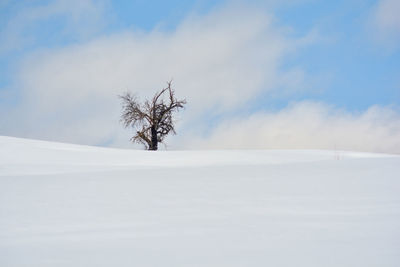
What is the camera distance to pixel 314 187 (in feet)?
11.2

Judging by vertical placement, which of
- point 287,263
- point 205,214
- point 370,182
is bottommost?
point 287,263

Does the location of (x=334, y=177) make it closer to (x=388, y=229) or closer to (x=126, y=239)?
(x=388, y=229)

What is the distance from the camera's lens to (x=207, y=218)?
2.39 m

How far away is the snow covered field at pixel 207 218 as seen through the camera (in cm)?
167

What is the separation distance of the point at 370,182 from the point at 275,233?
194 centimetres

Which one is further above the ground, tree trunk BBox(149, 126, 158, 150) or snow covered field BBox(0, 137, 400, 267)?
tree trunk BBox(149, 126, 158, 150)

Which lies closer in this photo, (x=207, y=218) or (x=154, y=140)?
(x=207, y=218)

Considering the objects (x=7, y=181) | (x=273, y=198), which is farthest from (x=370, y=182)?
(x=7, y=181)

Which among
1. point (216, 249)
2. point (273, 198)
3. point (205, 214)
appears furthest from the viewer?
point (273, 198)

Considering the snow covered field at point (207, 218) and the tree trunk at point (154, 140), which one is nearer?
the snow covered field at point (207, 218)

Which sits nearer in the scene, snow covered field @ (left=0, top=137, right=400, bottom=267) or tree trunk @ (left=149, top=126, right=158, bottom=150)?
snow covered field @ (left=0, top=137, right=400, bottom=267)

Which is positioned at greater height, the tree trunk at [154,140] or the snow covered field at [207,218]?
the tree trunk at [154,140]

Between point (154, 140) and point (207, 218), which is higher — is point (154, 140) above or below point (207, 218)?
above

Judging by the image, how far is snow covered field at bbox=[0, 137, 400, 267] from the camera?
167 cm
